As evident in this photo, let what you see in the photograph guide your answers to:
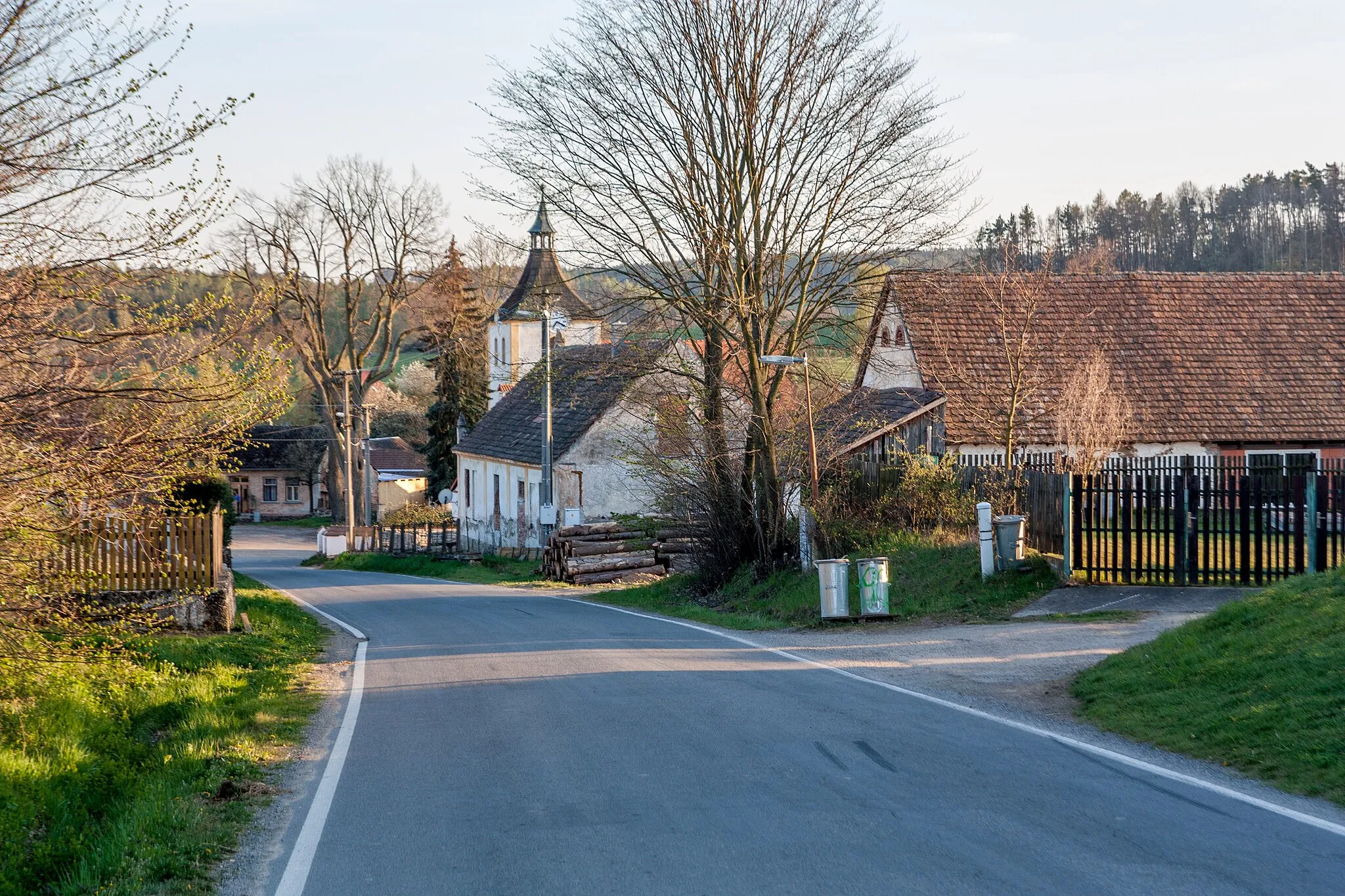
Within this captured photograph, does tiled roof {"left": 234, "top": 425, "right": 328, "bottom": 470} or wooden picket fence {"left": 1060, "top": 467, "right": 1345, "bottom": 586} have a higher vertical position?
tiled roof {"left": 234, "top": 425, "right": 328, "bottom": 470}

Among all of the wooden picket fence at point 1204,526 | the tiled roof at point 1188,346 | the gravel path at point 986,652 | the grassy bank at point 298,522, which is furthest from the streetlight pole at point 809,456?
the grassy bank at point 298,522

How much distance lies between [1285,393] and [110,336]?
27.8 metres

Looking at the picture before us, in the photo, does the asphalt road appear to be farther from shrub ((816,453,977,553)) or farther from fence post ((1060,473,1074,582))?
shrub ((816,453,977,553))

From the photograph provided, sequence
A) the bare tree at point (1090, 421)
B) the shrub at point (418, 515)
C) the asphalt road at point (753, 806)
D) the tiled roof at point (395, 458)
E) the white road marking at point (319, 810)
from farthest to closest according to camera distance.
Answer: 1. the tiled roof at point (395, 458)
2. the shrub at point (418, 515)
3. the bare tree at point (1090, 421)
4. the white road marking at point (319, 810)
5. the asphalt road at point (753, 806)

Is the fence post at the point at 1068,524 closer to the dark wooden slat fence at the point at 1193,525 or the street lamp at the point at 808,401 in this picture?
the dark wooden slat fence at the point at 1193,525

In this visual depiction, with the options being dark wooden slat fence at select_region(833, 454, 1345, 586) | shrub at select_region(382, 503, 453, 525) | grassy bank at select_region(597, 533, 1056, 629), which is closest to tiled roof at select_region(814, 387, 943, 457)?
grassy bank at select_region(597, 533, 1056, 629)

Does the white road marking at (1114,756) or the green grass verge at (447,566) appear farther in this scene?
the green grass verge at (447,566)

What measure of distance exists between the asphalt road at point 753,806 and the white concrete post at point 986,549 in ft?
21.0

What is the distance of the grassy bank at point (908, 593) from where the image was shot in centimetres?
1734

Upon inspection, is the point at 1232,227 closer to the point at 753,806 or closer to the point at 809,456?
the point at 809,456

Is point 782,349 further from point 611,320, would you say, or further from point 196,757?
point 196,757

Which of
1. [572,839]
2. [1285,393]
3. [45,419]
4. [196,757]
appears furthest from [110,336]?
[1285,393]

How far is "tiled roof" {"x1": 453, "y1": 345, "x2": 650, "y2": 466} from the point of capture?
23.1 metres

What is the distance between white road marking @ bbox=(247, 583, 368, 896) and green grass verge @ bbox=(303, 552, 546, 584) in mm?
22168
